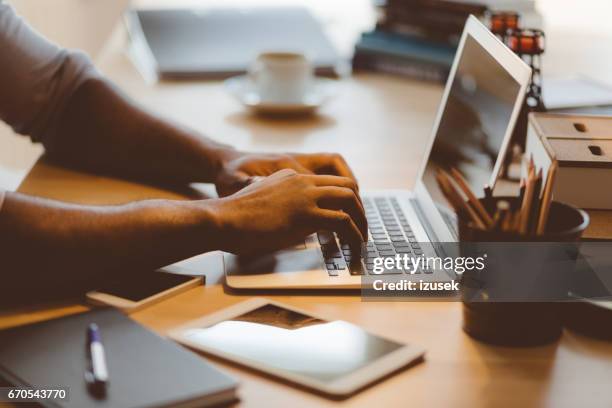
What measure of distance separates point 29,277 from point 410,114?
1.04 m

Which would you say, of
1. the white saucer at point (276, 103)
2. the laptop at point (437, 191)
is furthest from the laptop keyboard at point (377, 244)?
the white saucer at point (276, 103)

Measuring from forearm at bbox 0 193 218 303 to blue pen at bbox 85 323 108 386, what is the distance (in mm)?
129

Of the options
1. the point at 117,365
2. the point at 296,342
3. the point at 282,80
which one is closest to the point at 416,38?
the point at 282,80

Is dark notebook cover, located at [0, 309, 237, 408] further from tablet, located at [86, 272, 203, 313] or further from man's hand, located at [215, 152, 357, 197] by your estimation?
man's hand, located at [215, 152, 357, 197]

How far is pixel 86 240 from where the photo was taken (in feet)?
3.29

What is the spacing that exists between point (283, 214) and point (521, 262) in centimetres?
31

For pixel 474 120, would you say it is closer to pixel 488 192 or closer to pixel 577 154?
pixel 577 154

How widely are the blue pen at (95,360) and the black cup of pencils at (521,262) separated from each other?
1.23 ft

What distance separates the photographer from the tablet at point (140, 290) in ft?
3.24

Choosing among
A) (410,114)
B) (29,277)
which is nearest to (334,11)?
(410,114)

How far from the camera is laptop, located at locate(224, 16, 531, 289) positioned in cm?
105

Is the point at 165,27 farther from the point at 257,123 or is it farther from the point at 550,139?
the point at 550,139

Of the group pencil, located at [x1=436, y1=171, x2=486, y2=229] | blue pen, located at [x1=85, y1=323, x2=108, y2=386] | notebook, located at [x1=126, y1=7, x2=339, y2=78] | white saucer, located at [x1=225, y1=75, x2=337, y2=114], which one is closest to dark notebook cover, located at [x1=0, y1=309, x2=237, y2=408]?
blue pen, located at [x1=85, y1=323, x2=108, y2=386]

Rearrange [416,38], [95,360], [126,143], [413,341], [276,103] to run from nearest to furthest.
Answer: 1. [95,360]
2. [413,341]
3. [126,143]
4. [276,103]
5. [416,38]
